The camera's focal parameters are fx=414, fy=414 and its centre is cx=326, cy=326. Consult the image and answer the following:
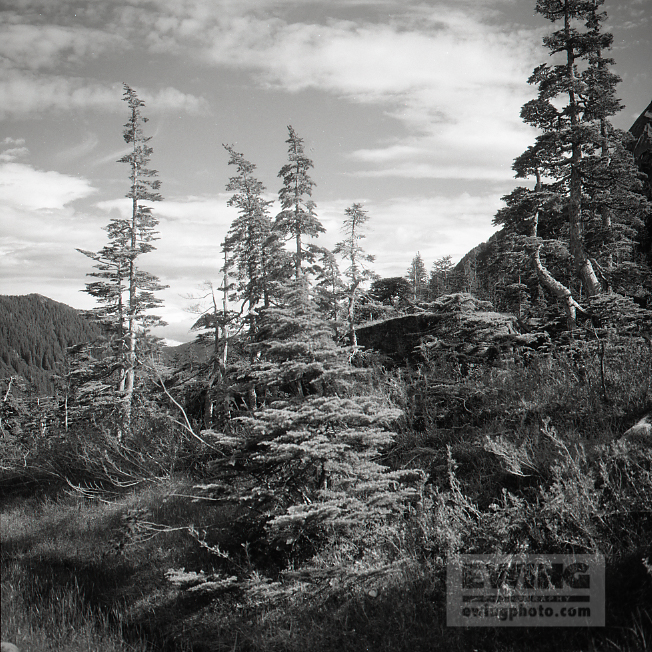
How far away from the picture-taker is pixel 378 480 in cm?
586

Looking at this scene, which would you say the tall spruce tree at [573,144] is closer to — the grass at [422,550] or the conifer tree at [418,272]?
the grass at [422,550]

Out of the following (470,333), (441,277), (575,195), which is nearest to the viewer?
(470,333)

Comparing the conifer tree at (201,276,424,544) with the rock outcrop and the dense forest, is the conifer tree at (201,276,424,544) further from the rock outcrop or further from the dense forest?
the rock outcrop

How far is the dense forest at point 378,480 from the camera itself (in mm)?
4891

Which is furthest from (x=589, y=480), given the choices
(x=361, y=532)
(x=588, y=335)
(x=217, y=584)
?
(x=588, y=335)

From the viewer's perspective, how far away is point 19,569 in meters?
8.10

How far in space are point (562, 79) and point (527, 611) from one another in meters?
14.8

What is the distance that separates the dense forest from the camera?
4.89m

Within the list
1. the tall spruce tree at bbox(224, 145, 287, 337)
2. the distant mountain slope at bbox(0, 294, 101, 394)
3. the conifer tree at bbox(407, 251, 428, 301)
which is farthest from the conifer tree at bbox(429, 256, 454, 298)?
the distant mountain slope at bbox(0, 294, 101, 394)

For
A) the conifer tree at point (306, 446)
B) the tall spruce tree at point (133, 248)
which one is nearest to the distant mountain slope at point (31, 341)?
the tall spruce tree at point (133, 248)

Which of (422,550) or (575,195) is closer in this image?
(422,550)

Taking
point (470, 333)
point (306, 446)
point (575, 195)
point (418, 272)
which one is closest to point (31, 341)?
point (418, 272)

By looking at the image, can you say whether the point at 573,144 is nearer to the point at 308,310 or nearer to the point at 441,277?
the point at 308,310

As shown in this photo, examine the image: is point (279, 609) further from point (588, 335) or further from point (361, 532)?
point (588, 335)
